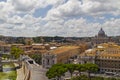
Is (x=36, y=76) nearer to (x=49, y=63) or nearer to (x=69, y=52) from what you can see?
(x=49, y=63)

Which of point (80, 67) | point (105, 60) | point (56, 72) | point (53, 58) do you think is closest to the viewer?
point (56, 72)

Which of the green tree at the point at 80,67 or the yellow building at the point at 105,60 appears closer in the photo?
the green tree at the point at 80,67

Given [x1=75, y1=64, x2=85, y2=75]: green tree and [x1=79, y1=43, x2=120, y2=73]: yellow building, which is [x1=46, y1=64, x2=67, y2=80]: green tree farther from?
[x1=79, y1=43, x2=120, y2=73]: yellow building

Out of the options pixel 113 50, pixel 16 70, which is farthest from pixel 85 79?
pixel 16 70

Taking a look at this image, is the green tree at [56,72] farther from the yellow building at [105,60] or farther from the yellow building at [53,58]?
the yellow building at [53,58]

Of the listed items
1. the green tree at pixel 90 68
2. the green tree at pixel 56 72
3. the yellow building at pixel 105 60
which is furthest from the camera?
the yellow building at pixel 105 60

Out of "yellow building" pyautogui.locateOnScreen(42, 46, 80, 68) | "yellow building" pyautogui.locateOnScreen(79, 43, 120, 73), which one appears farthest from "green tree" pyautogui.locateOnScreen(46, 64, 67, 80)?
"yellow building" pyautogui.locateOnScreen(42, 46, 80, 68)

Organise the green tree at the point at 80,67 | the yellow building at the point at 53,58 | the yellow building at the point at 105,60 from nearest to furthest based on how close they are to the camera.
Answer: the green tree at the point at 80,67 → the yellow building at the point at 105,60 → the yellow building at the point at 53,58

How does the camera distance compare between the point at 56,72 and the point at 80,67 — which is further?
the point at 80,67

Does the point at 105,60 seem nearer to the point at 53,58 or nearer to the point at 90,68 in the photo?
the point at 90,68

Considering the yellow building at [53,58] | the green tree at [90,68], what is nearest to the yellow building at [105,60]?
the green tree at [90,68]

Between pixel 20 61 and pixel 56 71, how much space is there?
44.6 metres

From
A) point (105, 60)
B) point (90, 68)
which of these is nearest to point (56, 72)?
point (90, 68)

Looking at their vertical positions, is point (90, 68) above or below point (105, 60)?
below
